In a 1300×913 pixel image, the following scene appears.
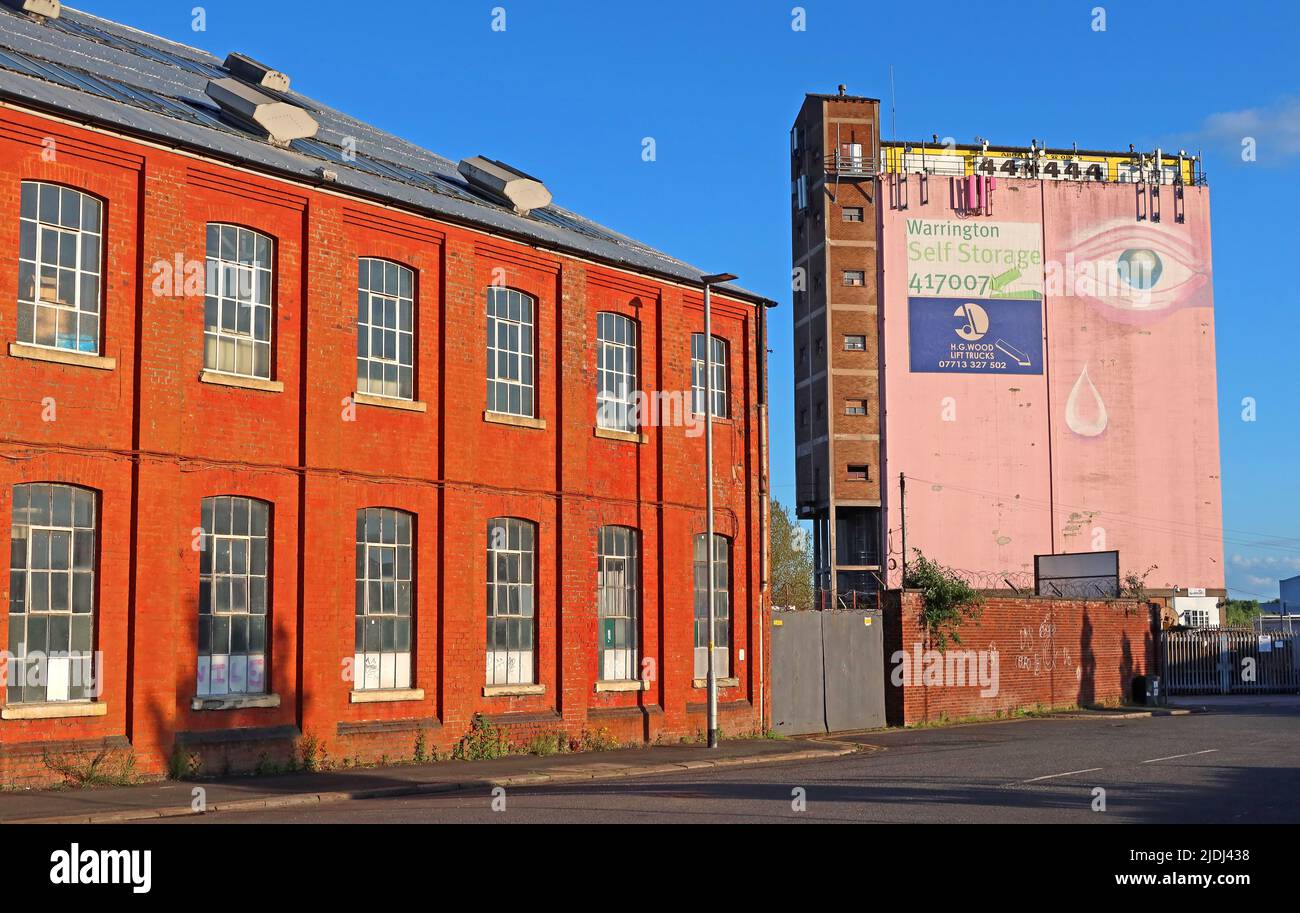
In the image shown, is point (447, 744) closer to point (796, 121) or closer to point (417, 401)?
point (417, 401)

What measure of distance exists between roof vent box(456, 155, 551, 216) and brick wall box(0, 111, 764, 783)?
2312mm

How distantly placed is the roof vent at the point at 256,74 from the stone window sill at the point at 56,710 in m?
14.5

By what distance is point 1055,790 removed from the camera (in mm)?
16516

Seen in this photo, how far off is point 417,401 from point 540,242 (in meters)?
4.05

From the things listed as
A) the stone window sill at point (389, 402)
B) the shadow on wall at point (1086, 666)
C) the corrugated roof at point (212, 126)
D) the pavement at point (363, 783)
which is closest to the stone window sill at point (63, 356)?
the corrugated roof at point (212, 126)

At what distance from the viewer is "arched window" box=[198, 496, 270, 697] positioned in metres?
20.1

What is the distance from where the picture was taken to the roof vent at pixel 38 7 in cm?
2477

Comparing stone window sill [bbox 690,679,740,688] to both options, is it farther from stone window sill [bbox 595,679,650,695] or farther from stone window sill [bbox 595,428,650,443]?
stone window sill [bbox 595,428,650,443]

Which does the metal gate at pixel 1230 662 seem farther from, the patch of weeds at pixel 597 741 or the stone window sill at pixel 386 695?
the stone window sill at pixel 386 695

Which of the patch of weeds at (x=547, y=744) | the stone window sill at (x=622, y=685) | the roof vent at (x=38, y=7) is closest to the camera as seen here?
the patch of weeds at (x=547, y=744)

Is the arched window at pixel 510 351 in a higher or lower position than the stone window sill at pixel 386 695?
higher

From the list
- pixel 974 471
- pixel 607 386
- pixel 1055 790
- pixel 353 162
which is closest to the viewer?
pixel 1055 790

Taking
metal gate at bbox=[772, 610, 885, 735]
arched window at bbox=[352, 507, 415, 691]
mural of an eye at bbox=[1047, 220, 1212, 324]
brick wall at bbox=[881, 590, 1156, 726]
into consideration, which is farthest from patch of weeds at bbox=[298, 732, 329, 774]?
mural of an eye at bbox=[1047, 220, 1212, 324]

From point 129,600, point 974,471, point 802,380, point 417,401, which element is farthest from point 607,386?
point 802,380
